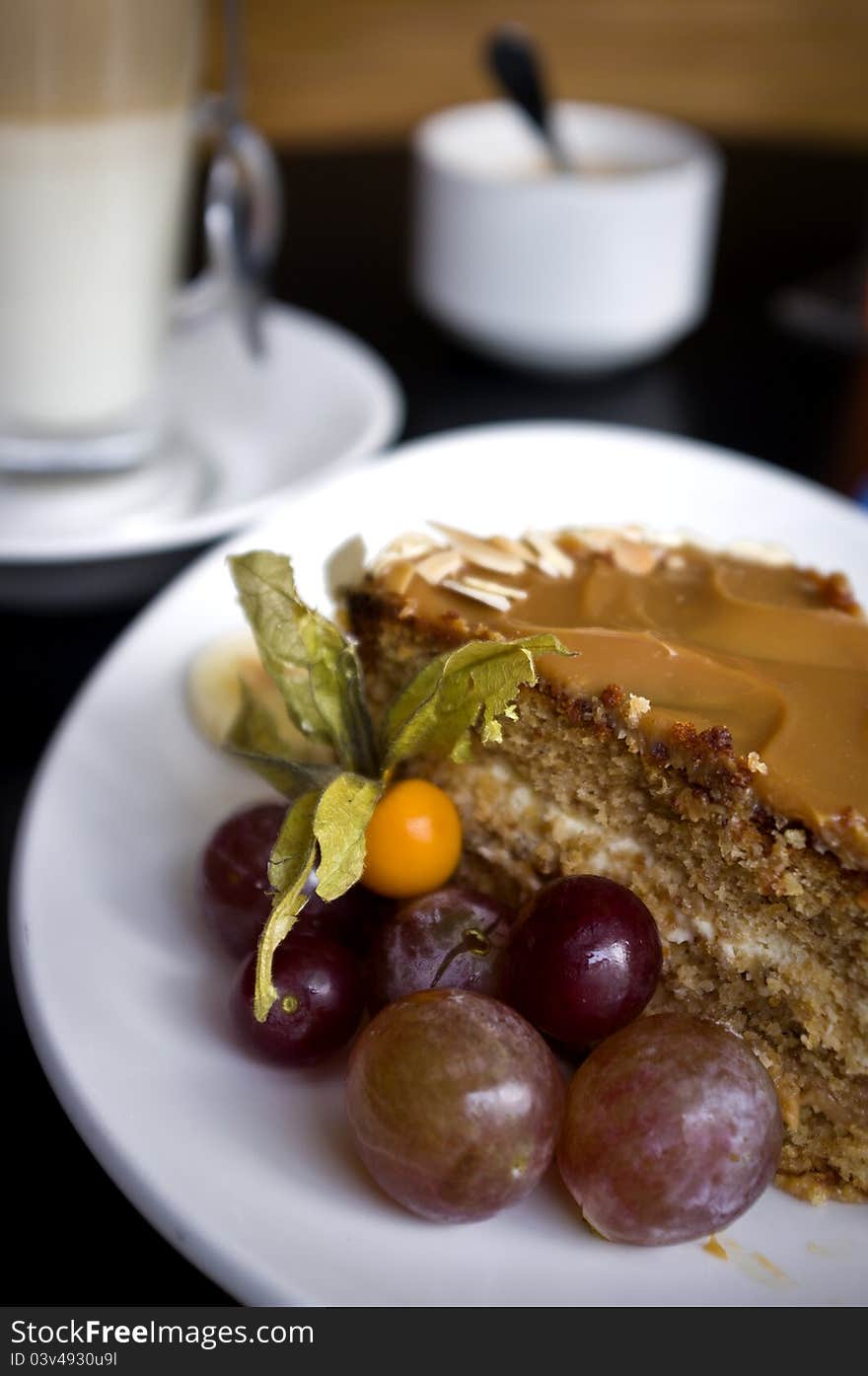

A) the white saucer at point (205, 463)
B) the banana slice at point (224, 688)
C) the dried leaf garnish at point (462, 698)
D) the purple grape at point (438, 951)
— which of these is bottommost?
the white saucer at point (205, 463)

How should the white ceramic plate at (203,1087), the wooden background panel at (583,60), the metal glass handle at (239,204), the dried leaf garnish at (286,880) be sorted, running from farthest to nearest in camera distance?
the wooden background panel at (583,60)
the metal glass handle at (239,204)
the dried leaf garnish at (286,880)
the white ceramic plate at (203,1087)

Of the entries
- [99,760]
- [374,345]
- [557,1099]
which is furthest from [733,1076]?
[374,345]

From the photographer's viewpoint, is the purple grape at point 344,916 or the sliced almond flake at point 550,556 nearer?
the purple grape at point 344,916

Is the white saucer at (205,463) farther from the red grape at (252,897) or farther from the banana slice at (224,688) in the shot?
the red grape at (252,897)

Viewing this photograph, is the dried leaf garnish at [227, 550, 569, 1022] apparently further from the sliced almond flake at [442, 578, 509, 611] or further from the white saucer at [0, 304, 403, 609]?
the white saucer at [0, 304, 403, 609]

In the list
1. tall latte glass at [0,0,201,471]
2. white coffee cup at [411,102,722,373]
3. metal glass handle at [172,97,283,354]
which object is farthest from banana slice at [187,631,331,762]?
white coffee cup at [411,102,722,373]

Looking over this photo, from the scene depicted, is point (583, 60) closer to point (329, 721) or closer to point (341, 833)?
point (329, 721)

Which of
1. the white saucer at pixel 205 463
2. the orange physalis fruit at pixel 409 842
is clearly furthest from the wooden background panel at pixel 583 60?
the orange physalis fruit at pixel 409 842
